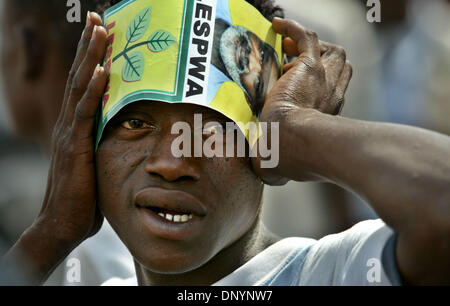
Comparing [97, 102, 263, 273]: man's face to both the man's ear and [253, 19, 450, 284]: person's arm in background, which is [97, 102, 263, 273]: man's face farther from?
the man's ear

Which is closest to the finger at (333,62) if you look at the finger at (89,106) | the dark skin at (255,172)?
the dark skin at (255,172)

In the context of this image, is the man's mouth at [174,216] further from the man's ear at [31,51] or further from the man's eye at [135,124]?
the man's ear at [31,51]

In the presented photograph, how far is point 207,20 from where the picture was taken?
102 inches

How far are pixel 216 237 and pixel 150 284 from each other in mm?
448

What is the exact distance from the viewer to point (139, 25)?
2.64 m

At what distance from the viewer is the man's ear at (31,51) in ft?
13.7

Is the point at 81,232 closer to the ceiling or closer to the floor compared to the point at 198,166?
closer to the floor

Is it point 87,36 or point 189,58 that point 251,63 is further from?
point 87,36

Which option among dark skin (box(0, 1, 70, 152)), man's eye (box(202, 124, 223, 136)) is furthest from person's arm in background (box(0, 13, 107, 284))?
dark skin (box(0, 1, 70, 152))

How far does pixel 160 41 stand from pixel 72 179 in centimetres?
65

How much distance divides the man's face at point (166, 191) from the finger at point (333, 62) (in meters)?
0.51

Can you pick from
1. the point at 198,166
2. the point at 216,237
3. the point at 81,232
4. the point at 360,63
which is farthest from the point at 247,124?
the point at 360,63

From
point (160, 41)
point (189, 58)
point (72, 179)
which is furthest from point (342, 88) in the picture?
point (72, 179)
